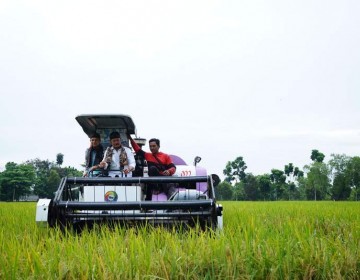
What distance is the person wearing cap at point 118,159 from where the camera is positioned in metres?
8.56

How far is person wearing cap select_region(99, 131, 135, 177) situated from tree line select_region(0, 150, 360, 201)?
286ft

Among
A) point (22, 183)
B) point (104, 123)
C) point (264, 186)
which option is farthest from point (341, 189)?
point (104, 123)

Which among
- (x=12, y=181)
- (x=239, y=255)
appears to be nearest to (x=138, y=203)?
(x=239, y=255)

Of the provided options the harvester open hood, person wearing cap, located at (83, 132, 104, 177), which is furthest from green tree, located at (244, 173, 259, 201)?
person wearing cap, located at (83, 132, 104, 177)

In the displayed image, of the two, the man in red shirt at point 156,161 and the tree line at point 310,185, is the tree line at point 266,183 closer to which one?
the tree line at point 310,185

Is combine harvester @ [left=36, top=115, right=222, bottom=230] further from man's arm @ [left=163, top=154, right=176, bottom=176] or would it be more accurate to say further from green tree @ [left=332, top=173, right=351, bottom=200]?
green tree @ [left=332, top=173, right=351, bottom=200]

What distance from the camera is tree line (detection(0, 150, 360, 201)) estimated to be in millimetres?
100000

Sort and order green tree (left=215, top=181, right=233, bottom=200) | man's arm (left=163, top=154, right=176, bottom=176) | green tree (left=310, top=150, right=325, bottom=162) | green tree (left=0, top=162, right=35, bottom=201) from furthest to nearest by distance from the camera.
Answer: green tree (left=310, top=150, right=325, bottom=162)
green tree (left=215, top=181, right=233, bottom=200)
green tree (left=0, top=162, right=35, bottom=201)
man's arm (left=163, top=154, right=176, bottom=176)

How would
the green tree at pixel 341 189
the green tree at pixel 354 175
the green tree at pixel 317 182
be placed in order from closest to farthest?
the green tree at pixel 341 189
the green tree at pixel 354 175
the green tree at pixel 317 182

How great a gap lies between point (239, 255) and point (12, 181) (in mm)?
104827

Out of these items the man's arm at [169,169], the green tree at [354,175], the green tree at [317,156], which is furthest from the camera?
the green tree at [317,156]

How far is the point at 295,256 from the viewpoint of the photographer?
3818 millimetres

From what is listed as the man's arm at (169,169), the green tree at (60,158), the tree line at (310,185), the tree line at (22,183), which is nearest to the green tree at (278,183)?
the tree line at (310,185)

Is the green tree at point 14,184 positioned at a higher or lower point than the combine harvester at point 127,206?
higher
